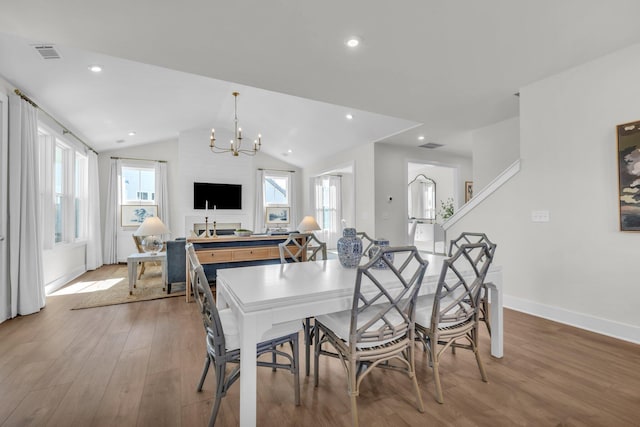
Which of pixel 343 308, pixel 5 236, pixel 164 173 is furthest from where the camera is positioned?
pixel 164 173

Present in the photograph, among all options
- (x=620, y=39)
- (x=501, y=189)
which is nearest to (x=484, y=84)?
(x=620, y=39)

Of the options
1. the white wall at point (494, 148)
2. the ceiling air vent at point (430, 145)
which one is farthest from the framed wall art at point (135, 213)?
the white wall at point (494, 148)

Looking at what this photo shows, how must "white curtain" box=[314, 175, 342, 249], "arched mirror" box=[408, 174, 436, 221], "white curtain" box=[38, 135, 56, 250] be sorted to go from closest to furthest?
"white curtain" box=[38, 135, 56, 250] → "white curtain" box=[314, 175, 342, 249] → "arched mirror" box=[408, 174, 436, 221]

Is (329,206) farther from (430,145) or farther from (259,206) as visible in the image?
(430,145)

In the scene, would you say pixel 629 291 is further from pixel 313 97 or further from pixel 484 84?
pixel 313 97

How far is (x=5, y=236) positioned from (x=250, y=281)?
3.27 m


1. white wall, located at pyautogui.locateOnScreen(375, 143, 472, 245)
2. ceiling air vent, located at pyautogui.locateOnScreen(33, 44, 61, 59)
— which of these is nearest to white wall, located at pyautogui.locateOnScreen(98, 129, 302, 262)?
white wall, located at pyautogui.locateOnScreen(375, 143, 472, 245)

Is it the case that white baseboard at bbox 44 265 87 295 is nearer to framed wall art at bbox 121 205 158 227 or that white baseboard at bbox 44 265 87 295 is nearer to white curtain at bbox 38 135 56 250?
white curtain at bbox 38 135 56 250

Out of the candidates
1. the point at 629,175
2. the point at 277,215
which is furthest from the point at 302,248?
the point at 277,215

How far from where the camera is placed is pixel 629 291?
8.26 ft

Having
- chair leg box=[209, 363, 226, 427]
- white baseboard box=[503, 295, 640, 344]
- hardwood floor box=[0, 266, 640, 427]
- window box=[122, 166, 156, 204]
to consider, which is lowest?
hardwood floor box=[0, 266, 640, 427]

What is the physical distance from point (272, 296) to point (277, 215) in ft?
23.2

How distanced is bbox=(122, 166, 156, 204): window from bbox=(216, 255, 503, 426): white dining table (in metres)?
6.45

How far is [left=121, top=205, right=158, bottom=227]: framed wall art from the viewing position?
6.97 metres
